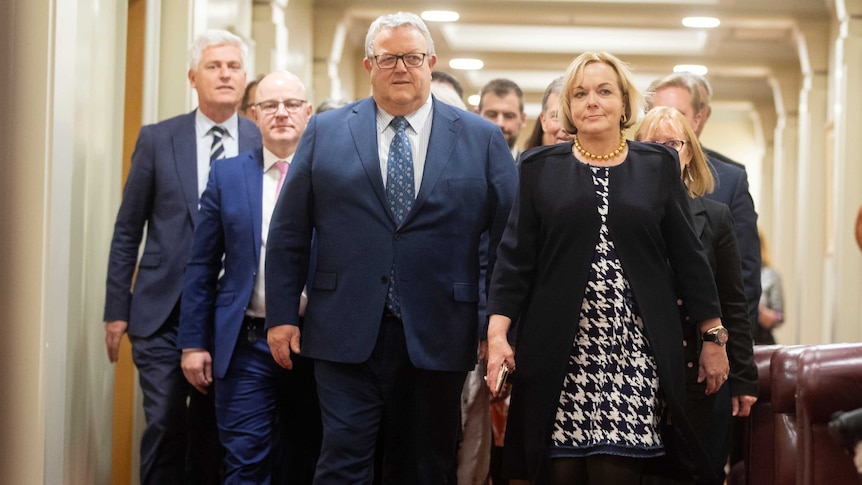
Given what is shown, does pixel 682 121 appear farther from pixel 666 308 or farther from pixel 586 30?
pixel 586 30

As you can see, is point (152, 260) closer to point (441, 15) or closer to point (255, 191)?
point (255, 191)

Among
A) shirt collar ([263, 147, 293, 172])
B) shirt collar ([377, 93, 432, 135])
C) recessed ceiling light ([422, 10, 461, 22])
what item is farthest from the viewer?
recessed ceiling light ([422, 10, 461, 22])

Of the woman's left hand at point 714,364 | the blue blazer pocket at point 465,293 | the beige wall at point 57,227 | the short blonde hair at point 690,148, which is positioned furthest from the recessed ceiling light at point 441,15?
the woman's left hand at point 714,364

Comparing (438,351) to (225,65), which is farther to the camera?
(225,65)

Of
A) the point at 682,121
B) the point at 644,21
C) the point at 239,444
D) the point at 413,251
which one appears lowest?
the point at 239,444

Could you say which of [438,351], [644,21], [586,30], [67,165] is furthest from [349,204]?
[586,30]

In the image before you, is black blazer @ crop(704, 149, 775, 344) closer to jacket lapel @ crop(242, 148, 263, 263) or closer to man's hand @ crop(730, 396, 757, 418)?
man's hand @ crop(730, 396, 757, 418)

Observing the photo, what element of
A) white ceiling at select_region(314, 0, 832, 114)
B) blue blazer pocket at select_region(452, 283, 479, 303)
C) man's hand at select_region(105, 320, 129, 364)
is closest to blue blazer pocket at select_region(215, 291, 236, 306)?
man's hand at select_region(105, 320, 129, 364)

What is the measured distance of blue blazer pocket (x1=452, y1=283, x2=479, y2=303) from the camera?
12.4ft

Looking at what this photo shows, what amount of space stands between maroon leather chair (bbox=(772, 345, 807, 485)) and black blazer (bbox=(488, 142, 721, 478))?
595mm

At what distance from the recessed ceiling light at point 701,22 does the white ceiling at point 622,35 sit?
0.30 ft

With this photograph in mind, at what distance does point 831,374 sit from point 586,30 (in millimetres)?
10148

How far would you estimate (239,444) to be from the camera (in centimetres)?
423

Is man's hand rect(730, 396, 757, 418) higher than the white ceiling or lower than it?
lower
